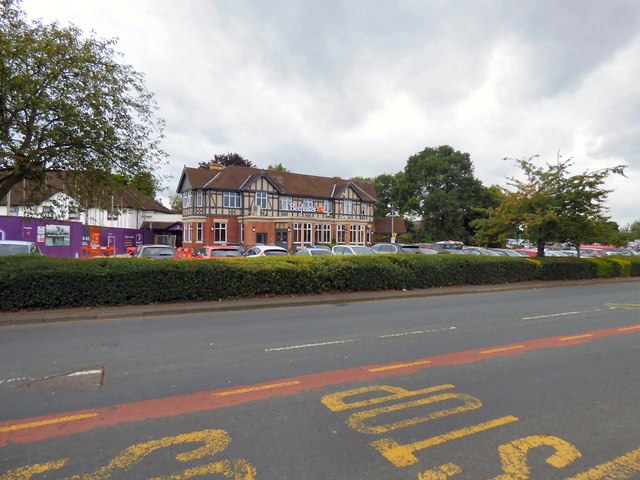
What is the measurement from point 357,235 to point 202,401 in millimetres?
47075

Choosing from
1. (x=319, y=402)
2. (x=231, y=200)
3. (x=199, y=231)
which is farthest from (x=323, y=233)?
(x=319, y=402)

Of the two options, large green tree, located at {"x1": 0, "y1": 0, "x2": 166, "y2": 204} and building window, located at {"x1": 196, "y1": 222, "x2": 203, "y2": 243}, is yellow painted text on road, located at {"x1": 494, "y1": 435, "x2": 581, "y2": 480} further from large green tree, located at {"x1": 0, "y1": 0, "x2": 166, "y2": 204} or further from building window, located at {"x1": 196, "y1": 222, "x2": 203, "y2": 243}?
building window, located at {"x1": 196, "y1": 222, "x2": 203, "y2": 243}

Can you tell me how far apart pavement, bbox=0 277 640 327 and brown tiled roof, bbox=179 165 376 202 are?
3331 centimetres

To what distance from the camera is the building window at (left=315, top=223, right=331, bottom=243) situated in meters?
46.6

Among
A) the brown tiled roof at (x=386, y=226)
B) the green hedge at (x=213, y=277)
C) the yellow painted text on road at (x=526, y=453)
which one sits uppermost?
the brown tiled roof at (x=386, y=226)

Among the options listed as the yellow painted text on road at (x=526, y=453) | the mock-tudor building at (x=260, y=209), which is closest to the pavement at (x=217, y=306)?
the yellow painted text on road at (x=526, y=453)

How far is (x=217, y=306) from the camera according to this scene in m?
10.3

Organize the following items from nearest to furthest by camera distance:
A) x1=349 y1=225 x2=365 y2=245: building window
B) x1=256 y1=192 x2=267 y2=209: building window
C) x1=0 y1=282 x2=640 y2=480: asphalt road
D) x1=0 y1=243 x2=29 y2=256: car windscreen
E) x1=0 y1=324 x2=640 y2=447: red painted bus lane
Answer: x1=0 y1=282 x2=640 y2=480: asphalt road → x1=0 y1=324 x2=640 y2=447: red painted bus lane → x1=0 y1=243 x2=29 y2=256: car windscreen → x1=256 y1=192 x2=267 y2=209: building window → x1=349 y1=225 x2=365 y2=245: building window

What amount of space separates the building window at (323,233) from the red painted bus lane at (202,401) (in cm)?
4045

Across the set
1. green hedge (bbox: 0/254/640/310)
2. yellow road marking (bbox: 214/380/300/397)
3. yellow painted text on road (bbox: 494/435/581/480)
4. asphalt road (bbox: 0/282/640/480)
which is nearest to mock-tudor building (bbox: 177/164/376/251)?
green hedge (bbox: 0/254/640/310)

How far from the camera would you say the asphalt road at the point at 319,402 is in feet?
10.2

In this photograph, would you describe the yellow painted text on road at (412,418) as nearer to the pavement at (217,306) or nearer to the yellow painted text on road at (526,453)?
the yellow painted text on road at (526,453)

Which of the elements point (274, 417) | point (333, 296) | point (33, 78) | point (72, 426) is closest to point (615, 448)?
point (274, 417)

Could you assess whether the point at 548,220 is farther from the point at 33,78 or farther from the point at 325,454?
the point at 33,78
